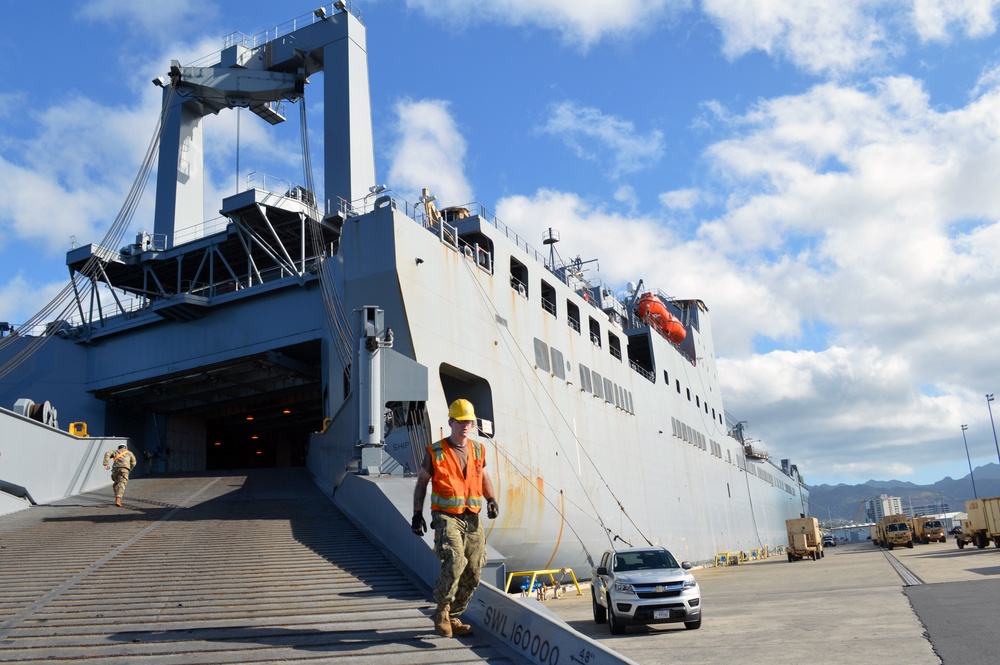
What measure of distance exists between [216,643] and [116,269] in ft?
80.3

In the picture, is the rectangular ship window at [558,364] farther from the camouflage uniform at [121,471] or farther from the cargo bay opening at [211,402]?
the camouflage uniform at [121,471]

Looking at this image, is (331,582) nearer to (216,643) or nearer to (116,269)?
(216,643)

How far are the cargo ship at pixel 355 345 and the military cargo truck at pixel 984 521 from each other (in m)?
10.5

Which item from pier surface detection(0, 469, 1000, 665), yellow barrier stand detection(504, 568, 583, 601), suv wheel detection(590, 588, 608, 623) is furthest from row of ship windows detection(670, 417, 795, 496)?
suv wheel detection(590, 588, 608, 623)

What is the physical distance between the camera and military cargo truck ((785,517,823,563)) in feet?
115

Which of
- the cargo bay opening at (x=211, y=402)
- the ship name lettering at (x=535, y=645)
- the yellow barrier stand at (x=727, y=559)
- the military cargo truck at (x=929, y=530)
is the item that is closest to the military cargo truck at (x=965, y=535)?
the yellow barrier stand at (x=727, y=559)

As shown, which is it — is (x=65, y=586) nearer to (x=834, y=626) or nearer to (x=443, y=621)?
(x=443, y=621)

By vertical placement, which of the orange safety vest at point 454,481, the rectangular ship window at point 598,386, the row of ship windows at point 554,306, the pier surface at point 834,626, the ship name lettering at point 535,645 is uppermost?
the row of ship windows at point 554,306

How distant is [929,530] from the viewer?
152 ft

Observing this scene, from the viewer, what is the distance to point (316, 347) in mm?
24031

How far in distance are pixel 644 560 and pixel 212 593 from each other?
731 cm

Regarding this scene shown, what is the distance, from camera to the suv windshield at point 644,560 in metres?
12.2

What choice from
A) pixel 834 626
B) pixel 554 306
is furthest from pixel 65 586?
pixel 554 306

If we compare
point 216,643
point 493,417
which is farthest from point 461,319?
point 216,643
